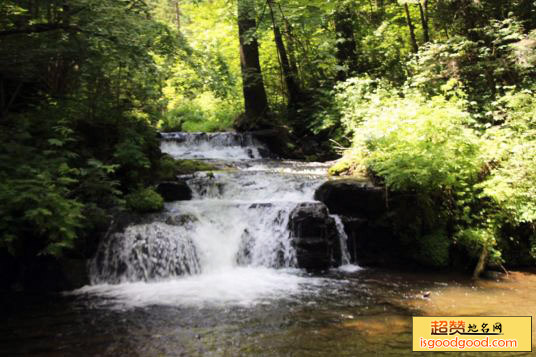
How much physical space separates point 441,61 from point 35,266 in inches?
425

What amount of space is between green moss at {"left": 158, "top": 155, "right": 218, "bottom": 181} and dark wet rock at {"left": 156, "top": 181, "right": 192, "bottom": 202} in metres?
0.49

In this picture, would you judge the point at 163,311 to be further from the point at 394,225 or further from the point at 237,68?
the point at 237,68

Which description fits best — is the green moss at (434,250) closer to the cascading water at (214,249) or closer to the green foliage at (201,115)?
the cascading water at (214,249)

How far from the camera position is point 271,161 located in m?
14.1

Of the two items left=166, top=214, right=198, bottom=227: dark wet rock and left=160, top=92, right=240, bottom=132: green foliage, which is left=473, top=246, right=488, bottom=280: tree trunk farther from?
left=160, top=92, right=240, bottom=132: green foliage

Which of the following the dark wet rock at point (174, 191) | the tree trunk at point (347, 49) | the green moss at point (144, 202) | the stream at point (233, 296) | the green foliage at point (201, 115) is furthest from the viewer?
the green foliage at point (201, 115)

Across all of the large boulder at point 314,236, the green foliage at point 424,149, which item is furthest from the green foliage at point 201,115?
the large boulder at point 314,236

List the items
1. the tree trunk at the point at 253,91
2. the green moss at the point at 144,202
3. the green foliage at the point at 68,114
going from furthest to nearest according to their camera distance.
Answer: the tree trunk at the point at 253,91
the green moss at the point at 144,202
the green foliage at the point at 68,114

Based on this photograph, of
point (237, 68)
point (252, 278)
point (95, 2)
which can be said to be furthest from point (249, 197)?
point (237, 68)

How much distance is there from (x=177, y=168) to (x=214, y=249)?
364cm

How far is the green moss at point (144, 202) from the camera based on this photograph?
28.9 feet

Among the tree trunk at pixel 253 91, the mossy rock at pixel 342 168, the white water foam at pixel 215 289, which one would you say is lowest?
the white water foam at pixel 215 289

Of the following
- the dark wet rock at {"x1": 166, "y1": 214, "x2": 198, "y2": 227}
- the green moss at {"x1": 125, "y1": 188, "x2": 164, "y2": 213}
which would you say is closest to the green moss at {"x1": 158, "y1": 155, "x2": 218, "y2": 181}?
the green moss at {"x1": 125, "y1": 188, "x2": 164, "y2": 213}

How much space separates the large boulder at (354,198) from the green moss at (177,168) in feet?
12.7
